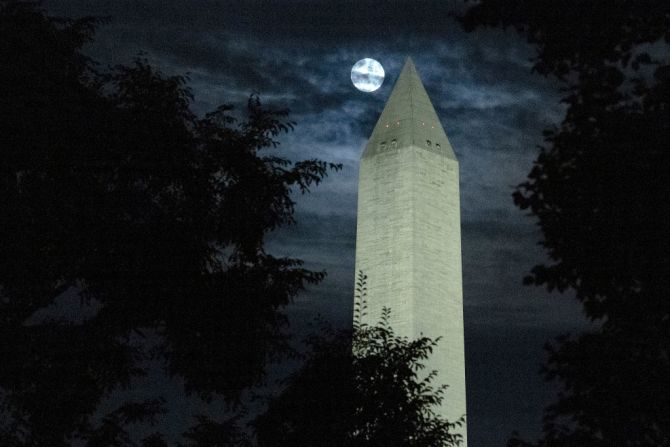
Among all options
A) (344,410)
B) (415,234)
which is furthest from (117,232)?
(415,234)

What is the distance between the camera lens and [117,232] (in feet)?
48.0

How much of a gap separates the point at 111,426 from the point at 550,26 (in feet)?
31.6

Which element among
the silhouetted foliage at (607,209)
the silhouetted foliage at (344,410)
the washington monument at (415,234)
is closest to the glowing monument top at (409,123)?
the washington monument at (415,234)

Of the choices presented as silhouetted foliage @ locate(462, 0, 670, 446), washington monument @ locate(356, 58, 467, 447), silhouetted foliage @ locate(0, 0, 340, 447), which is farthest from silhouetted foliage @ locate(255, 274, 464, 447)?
washington monument @ locate(356, 58, 467, 447)

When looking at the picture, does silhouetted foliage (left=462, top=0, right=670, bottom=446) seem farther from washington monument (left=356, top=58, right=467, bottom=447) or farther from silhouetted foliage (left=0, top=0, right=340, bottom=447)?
washington monument (left=356, top=58, right=467, bottom=447)

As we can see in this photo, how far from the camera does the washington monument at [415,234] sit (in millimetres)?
42375

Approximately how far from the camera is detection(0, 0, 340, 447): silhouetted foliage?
46.1 ft

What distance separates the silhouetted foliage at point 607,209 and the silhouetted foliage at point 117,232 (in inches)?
261

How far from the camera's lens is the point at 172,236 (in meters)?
15.0

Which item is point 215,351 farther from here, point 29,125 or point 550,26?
point 550,26

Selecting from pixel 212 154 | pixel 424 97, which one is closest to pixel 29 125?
pixel 212 154

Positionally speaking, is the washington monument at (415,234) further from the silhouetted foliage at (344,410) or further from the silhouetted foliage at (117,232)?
the silhouetted foliage at (117,232)

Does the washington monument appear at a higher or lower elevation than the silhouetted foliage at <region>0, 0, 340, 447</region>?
higher

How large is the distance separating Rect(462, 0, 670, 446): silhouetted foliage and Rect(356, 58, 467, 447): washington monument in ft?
102
